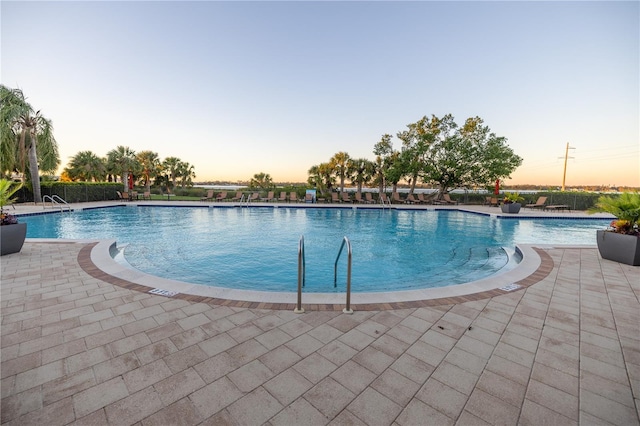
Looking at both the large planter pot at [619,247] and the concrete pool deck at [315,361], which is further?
the large planter pot at [619,247]

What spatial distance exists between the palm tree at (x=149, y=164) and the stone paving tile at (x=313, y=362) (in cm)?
2930

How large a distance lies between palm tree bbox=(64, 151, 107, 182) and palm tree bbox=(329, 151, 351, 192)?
25.6m

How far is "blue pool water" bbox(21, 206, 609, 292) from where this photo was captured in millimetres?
6402

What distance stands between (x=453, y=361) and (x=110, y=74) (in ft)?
64.3

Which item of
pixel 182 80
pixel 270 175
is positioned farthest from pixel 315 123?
pixel 182 80

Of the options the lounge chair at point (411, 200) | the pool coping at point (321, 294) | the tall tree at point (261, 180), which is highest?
the tall tree at point (261, 180)

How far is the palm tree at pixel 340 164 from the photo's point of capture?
27094mm

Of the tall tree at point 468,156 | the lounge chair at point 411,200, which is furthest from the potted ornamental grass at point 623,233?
the tall tree at point 468,156

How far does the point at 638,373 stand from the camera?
2.24m

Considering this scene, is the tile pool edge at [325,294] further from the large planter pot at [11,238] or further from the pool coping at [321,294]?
the large planter pot at [11,238]

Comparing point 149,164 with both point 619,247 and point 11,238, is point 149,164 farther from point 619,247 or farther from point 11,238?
point 619,247

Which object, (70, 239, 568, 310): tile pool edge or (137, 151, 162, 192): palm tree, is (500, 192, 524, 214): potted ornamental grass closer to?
(70, 239, 568, 310): tile pool edge

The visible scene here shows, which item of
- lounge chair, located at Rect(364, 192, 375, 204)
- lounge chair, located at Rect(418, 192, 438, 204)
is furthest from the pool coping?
lounge chair, located at Rect(418, 192, 438, 204)

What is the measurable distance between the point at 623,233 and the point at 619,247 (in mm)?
343
